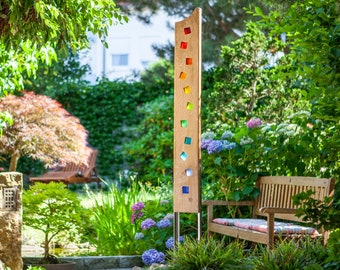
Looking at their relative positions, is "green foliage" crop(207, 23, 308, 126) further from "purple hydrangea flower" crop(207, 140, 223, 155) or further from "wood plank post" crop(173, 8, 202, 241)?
"wood plank post" crop(173, 8, 202, 241)

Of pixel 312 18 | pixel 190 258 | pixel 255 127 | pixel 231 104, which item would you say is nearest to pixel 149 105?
pixel 231 104

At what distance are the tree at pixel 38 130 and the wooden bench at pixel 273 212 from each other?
4266 millimetres

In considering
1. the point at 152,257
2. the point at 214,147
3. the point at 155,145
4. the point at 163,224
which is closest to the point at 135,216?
the point at 163,224

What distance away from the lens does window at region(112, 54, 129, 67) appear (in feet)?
88.7

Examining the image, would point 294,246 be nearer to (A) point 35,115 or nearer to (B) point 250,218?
(B) point 250,218

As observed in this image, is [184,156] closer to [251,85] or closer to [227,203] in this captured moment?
[227,203]

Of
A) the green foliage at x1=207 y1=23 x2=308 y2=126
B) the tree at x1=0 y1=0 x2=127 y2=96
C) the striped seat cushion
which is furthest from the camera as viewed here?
the green foliage at x1=207 y1=23 x2=308 y2=126

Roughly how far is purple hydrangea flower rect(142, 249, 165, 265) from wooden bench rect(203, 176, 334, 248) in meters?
0.51

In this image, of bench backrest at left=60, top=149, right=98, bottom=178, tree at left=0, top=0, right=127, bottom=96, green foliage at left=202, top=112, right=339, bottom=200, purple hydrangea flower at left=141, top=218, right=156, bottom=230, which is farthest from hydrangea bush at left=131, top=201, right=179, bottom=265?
bench backrest at left=60, top=149, right=98, bottom=178

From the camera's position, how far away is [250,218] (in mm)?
6793

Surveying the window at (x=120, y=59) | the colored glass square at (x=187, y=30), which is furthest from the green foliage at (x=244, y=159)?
the window at (x=120, y=59)

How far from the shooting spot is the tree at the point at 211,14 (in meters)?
11.9

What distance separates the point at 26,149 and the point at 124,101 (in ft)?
10.8

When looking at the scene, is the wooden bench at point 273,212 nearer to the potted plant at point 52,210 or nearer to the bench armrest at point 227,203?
the bench armrest at point 227,203
